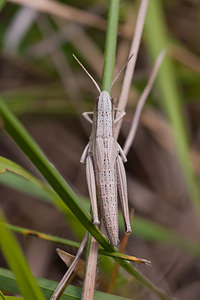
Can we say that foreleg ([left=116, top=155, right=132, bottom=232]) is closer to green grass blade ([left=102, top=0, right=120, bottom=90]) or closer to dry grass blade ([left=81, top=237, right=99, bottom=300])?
dry grass blade ([left=81, top=237, right=99, bottom=300])

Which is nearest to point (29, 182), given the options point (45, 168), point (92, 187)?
point (92, 187)

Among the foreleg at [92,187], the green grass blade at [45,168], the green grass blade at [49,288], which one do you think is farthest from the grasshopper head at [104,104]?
the green grass blade at [49,288]

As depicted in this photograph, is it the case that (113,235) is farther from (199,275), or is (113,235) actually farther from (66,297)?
(199,275)

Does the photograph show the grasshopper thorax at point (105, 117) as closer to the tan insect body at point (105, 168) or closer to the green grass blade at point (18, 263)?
the tan insect body at point (105, 168)

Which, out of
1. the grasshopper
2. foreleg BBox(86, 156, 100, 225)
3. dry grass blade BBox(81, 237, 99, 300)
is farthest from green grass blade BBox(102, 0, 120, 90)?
A: dry grass blade BBox(81, 237, 99, 300)

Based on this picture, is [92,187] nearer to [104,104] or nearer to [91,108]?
[104,104]

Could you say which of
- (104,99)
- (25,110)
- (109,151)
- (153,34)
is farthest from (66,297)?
(153,34)
